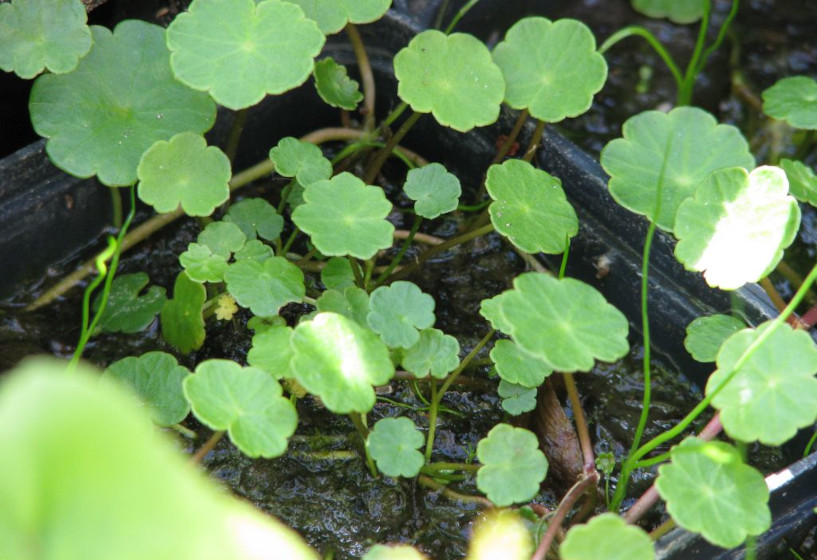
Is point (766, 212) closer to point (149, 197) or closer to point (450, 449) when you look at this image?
point (450, 449)

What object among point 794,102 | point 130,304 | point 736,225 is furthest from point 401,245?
point 794,102

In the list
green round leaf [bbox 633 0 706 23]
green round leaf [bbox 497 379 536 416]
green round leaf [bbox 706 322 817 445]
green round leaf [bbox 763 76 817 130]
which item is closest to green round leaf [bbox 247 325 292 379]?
green round leaf [bbox 497 379 536 416]

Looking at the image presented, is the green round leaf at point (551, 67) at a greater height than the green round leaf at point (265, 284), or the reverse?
the green round leaf at point (551, 67)

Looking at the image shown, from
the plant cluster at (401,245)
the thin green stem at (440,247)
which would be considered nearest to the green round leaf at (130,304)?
the plant cluster at (401,245)

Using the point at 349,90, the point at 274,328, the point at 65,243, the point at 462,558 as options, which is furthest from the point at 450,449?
the point at 65,243

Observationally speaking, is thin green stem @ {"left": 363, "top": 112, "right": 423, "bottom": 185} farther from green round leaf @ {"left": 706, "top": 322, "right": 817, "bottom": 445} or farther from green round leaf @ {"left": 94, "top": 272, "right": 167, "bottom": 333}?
green round leaf @ {"left": 706, "top": 322, "right": 817, "bottom": 445}

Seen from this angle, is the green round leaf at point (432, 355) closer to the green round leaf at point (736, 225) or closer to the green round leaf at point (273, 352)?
the green round leaf at point (273, 352)

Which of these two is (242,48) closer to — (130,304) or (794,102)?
(130,304)
